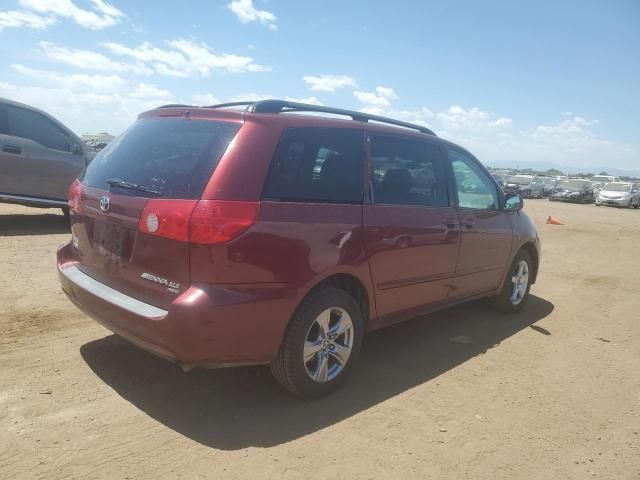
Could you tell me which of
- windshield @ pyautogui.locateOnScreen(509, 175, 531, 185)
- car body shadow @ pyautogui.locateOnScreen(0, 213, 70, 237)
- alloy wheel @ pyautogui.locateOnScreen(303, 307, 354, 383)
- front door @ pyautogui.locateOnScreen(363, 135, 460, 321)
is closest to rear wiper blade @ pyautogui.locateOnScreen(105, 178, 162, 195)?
alloy wheel @ pyautogui.locateOnScreen(303, 307, 354, 383)

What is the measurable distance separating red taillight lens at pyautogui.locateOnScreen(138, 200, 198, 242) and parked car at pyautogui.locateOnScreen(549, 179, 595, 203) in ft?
120

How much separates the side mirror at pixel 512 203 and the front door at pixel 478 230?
0.32 ft

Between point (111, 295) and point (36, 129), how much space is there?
21.6ft

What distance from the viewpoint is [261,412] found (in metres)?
3.13

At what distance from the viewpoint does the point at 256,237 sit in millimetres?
2816

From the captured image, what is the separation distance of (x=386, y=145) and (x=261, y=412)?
82.4 inches

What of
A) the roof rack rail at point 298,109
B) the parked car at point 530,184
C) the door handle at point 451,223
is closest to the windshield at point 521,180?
the parked car at point 530,184

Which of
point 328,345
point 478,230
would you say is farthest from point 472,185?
point 328,345

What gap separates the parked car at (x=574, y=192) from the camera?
113 ft

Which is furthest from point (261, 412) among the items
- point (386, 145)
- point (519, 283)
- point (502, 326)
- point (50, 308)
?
point (519, 283)

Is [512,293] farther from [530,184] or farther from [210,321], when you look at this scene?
[530,184]

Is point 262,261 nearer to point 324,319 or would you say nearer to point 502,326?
point 324,319

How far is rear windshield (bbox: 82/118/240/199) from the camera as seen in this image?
2.86 m

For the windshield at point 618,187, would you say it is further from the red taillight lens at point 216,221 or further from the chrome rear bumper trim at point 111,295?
the chrome rear bumper trim at point 111,295
